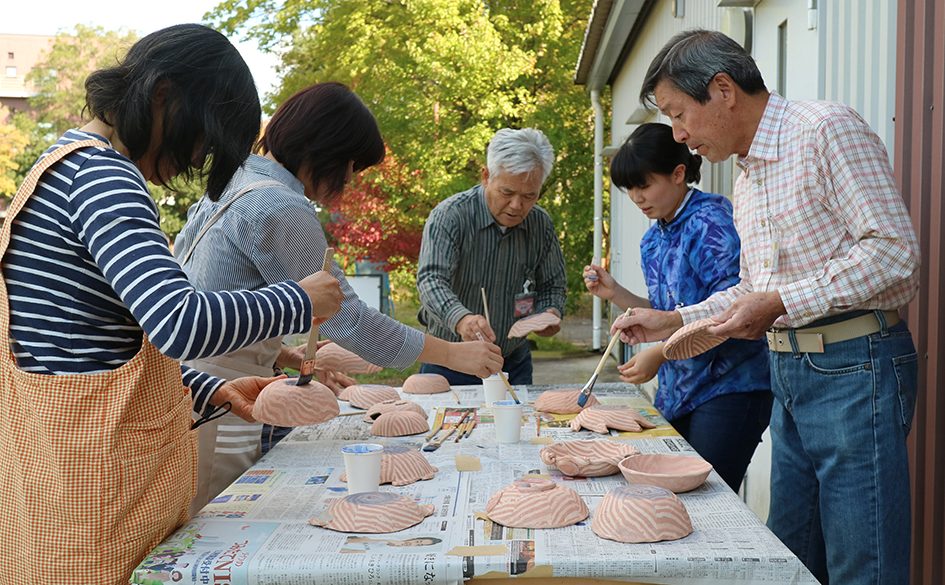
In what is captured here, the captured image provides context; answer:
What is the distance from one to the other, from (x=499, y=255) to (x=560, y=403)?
Result: 115cm

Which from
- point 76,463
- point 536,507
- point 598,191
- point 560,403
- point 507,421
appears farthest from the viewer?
point 598,191

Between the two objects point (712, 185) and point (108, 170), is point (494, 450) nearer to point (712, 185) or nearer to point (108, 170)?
point (108, 170)

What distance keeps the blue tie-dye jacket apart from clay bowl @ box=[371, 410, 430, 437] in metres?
0.87

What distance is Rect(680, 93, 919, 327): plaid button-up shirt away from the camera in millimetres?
2166

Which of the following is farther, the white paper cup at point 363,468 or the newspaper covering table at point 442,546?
the white paper cup at point 363,468

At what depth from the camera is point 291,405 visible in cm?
224

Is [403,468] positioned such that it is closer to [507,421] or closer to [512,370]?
[507,421]

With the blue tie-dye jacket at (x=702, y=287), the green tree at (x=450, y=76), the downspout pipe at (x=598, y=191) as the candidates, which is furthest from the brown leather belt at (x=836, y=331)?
the downspout pipe at (x=598, y=191)

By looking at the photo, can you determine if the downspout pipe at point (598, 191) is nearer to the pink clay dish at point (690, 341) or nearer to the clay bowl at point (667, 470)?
the pink clay dish at point (690, 341)

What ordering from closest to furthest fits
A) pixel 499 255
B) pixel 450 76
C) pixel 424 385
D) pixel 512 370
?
pixel 424 385
pixel 499 255
pixel 512 370
pixel 450 76

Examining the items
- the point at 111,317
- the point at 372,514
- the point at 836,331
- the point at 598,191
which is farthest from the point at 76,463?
the point at 598,191

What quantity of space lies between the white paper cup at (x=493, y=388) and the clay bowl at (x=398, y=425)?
1.44ft

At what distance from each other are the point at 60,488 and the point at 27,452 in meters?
0.10

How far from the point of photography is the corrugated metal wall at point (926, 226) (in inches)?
97.7
